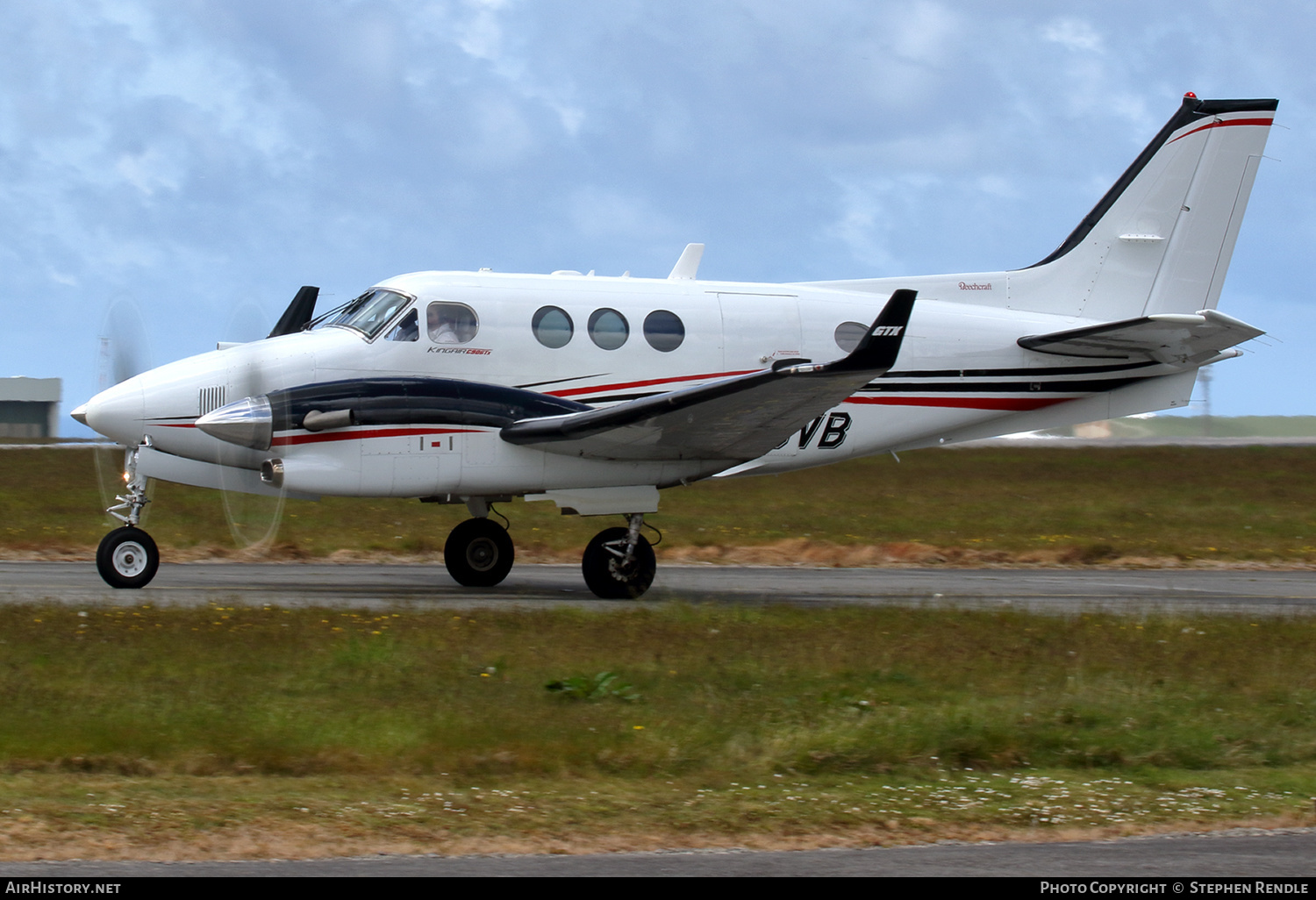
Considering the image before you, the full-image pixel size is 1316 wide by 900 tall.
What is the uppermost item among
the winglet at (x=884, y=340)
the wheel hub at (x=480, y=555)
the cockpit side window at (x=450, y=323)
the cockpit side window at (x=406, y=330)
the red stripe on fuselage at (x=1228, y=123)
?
the red stripe on fuselage at (x=1228, y=123)

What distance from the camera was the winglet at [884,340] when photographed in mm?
12547

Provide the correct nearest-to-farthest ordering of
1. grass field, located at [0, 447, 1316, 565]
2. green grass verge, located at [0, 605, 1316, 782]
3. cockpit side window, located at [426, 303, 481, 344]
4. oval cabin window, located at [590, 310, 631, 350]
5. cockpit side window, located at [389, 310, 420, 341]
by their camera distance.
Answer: green grass verge, located at [0, 605, 1316, 782] < cockpit side window, located at [389, 310, 420, 341] < cockpit side window, located at [426, 303, 481, 344] < oval cabin window, located at [590, 310, 631, 350] < grass field, located at [0, 447, 1316, 565]

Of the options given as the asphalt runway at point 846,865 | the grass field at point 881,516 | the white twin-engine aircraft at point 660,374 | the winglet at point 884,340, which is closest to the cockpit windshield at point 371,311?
the white twin-engine aircraft at point 660,374

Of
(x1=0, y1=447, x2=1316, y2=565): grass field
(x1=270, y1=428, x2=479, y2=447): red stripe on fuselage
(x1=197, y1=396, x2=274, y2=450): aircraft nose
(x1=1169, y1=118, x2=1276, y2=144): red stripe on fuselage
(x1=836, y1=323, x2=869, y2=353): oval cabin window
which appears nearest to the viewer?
(x1=197, y1=396, x2=274, y2=450): aircraft nose

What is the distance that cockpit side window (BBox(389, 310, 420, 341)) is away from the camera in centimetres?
1481

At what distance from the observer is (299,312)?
16.9 m

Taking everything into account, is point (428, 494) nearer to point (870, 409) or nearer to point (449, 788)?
point (870, 409)

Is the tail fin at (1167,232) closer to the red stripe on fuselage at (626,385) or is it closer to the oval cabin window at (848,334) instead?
the oval cabin window at (848,334)

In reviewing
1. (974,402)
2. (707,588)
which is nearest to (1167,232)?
(974,402)

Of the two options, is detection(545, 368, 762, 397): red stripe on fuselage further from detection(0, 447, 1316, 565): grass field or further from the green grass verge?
detection(0, 447, 1316, 565): grass field

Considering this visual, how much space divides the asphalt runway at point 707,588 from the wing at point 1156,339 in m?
3.20

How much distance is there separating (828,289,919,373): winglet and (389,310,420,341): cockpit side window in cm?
498

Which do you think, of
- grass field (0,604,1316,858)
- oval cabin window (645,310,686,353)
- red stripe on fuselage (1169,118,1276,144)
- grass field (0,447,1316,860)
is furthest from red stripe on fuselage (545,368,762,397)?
red stripe on fuselage (1169,118,1276,144)

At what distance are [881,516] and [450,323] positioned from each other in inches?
632
